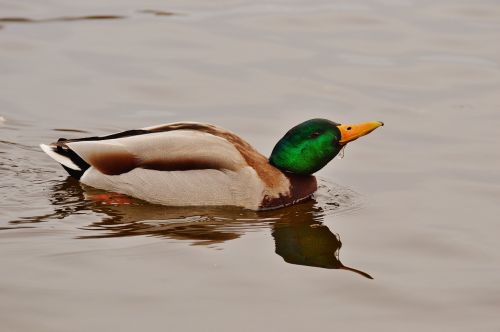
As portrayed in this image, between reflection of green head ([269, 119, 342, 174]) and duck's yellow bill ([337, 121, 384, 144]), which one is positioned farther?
reflection of green head ([269, 119, 342, 174])

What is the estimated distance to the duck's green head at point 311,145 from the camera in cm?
923

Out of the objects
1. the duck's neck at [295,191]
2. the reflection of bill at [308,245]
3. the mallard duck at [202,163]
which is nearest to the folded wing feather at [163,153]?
the mallard duck at [202,163]

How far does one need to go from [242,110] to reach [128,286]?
4839 millimetres

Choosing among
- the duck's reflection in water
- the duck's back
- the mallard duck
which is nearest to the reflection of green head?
the mallard duck

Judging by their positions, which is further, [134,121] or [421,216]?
[134,121]

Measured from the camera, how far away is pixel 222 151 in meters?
8.94

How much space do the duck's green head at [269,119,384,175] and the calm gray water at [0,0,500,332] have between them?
1.10ft

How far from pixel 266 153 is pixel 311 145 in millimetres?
1266

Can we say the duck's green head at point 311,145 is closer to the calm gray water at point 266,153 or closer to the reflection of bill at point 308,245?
the calm gray water at point 266,153

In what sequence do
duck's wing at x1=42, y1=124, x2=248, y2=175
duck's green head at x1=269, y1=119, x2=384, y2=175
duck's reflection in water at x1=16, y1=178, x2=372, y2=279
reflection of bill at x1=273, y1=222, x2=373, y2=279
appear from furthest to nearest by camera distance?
duck's green head at x1=269, y1=119, x2=384, y2=175
duck's wing at x1=42, y1=124, x2=248, y2=175
duck's reflection in water at x1=16, y1=178, x2=372, y2=279
reflection of bill at x1=273, y1=222, x2=373, y2=279

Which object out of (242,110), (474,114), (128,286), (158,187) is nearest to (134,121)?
(242,110)

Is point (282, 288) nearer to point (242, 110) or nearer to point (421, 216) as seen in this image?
point (421, 216)

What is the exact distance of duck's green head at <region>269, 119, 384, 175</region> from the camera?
9.23 metres

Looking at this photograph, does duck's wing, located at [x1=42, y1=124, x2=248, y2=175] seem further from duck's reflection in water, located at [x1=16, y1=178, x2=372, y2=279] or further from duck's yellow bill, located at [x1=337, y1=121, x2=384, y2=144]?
duck's yellow bill, located at [x1=337, y1=121, x2=384, y2=144]
